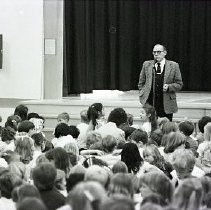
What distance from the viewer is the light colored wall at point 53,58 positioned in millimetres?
13344

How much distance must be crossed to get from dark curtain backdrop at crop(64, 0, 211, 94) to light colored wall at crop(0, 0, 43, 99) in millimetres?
1234

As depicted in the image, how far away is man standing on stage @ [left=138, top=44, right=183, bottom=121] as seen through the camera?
8.92 meters

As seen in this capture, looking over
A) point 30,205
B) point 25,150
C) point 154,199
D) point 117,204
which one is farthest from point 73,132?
point 117,204

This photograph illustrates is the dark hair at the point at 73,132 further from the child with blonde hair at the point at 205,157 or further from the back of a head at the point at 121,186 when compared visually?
the back of a head at the point at 121,186

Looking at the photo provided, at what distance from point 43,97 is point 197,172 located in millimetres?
8195

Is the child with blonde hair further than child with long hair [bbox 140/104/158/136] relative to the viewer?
No

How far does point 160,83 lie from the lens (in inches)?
354

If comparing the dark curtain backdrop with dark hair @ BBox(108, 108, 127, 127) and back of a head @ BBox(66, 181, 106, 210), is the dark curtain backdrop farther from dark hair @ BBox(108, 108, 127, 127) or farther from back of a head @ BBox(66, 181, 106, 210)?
back of a head @ BBox(66, 181, 106, 210)

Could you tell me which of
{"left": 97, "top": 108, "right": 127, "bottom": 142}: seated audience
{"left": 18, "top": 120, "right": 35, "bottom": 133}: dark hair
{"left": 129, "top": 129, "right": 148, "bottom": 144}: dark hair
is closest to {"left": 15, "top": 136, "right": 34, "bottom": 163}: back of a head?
{"left": 129, "top": 129, "right": 148, "bottom": 144}: dark hair

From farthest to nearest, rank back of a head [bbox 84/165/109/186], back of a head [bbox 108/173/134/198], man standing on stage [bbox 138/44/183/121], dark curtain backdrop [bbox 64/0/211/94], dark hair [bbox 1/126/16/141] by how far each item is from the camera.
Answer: dark curtain backdrop [bbox 64/0/211/94], man standing on stage [bbox 138/44/183/121], dark hair [bbox 1/126/16/141], back of a head [bbox 84/165/109/186], back of a head [bbox 108/173/134/198]

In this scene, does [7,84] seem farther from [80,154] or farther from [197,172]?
[197,172]

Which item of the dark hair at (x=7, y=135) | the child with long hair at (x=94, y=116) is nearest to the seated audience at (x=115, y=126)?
the child with long hair at (x=94, y=116)

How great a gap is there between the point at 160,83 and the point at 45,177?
500 centimetres

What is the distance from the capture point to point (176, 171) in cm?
505
